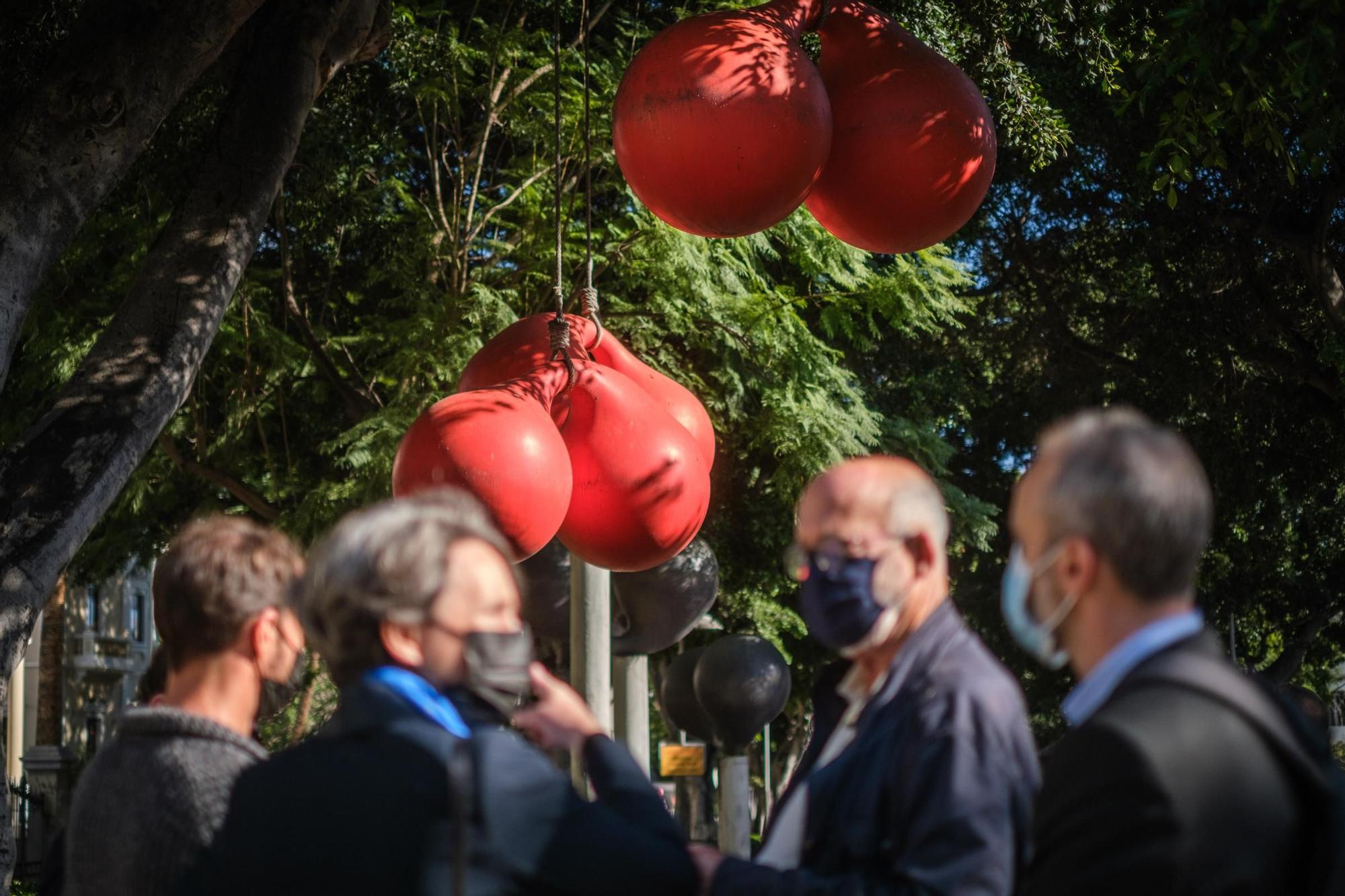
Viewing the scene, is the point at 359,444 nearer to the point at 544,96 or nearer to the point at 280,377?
the point at 280,377

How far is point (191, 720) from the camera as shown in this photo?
7.82ft

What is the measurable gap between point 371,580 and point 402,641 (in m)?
0.10

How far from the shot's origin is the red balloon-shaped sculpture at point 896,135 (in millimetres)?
3756

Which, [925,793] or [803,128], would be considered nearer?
[925,793]

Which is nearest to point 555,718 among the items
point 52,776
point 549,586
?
point 549,586

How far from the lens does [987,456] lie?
18.4 m

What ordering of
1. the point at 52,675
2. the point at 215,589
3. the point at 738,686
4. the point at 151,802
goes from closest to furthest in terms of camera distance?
the point at 151,802 < the point at 215,589 < the point at 738,686 < the point at 52,675

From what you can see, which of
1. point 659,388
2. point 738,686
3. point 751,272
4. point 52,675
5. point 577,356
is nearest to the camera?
point 577,356

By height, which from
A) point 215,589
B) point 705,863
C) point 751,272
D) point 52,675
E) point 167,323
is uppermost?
point 751,272

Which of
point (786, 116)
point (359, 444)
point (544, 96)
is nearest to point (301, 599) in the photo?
point (786, 116)

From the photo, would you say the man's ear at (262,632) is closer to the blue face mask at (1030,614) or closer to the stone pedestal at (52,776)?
the blue face mask at (1030,614)

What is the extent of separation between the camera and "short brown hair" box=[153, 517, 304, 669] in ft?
8.13

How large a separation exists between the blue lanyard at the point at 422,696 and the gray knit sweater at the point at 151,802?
1.63ft

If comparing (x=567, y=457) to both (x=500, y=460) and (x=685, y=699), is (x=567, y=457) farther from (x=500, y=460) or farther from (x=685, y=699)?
(x=685, y=699)
